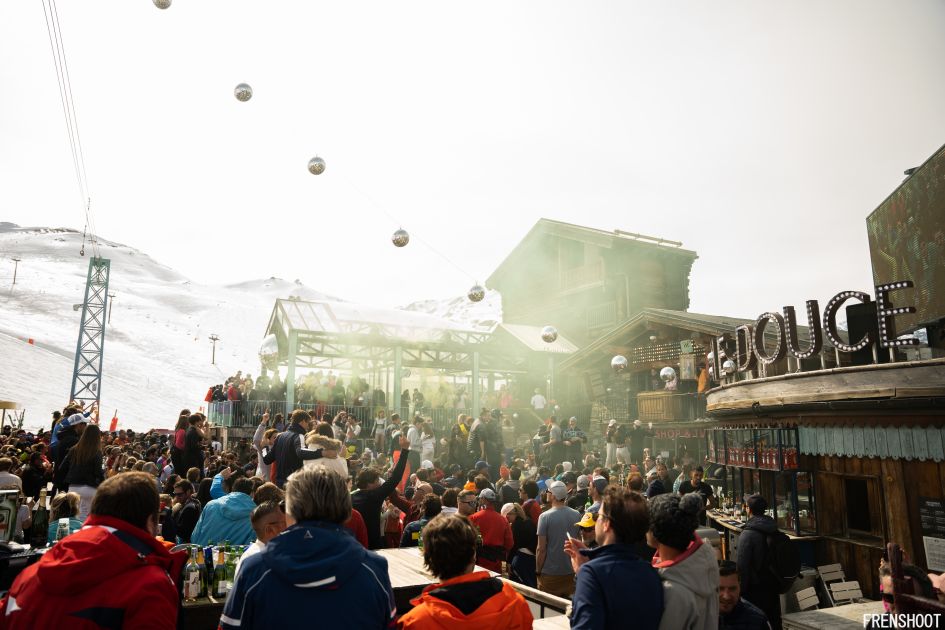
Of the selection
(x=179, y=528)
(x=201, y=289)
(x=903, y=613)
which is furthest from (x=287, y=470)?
(x=201, y=289)

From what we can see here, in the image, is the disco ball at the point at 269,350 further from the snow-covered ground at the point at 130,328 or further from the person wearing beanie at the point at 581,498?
the snow-covered ground at the point at 130,328

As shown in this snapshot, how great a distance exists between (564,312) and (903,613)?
27601mm

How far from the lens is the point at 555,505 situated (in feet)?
25.9

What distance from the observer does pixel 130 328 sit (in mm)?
94562

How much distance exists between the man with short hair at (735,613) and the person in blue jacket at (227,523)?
434 cm

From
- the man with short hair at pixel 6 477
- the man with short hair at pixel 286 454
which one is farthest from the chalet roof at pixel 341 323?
the man with short hair at pixel 286 454

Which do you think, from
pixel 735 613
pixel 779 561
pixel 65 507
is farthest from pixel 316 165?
pixel 735 613

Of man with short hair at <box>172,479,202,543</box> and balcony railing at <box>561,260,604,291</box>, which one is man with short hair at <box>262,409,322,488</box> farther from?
balcony railing at <box>561,260,604,291</box>

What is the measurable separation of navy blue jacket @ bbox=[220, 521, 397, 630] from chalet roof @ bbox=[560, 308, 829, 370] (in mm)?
18514

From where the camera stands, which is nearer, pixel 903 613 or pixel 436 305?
pixel 903 613

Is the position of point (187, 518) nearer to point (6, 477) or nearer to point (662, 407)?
point (6, 477)

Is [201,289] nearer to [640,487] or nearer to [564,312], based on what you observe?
[564,312]

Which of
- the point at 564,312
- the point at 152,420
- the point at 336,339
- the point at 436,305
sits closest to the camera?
the point at 336,339

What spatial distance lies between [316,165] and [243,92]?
1.93m
